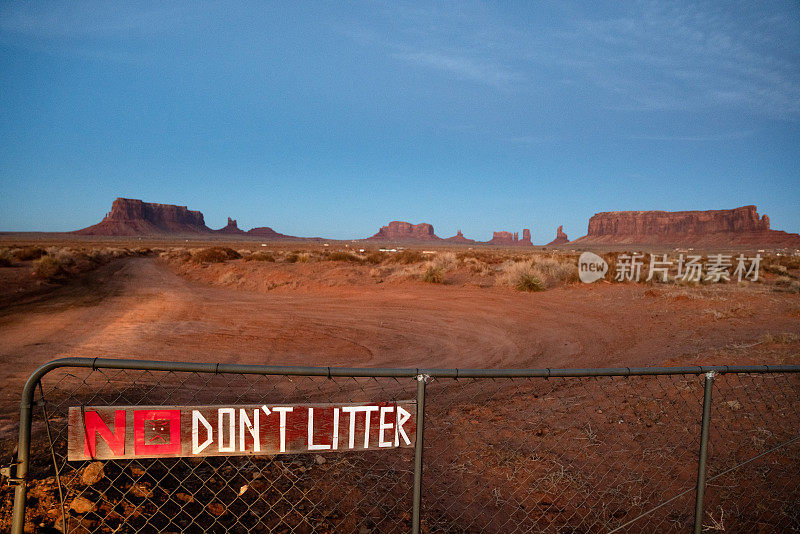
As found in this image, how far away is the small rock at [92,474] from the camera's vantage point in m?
3.48

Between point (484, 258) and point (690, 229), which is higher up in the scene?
point (690, 229)

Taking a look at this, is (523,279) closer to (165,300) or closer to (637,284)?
(637,284)

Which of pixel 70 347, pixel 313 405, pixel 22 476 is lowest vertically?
pixel 70 347

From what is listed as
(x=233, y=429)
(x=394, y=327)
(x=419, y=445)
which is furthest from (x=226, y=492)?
(x=394, y=327)

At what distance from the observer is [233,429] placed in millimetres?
2617

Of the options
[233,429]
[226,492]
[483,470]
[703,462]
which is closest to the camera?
[233,429]

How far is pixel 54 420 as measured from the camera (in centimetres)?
496

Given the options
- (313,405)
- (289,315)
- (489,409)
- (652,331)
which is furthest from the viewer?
(289,315)

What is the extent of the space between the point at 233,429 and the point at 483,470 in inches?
131

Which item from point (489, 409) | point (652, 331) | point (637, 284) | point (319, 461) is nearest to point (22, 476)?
point (319, 461)

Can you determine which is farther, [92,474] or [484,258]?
[484,258]

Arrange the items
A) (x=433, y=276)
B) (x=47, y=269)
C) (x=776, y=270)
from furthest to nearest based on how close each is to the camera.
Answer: (x=776, y=270) → (x=47, y=269) → (x=433, y=276)

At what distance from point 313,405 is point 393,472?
2755 mm

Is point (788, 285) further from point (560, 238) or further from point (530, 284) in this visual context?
point (560, 238)
